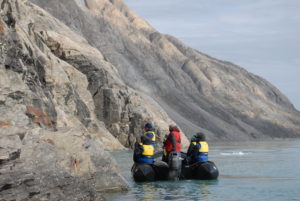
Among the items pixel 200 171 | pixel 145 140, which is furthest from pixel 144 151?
pixel 200 171

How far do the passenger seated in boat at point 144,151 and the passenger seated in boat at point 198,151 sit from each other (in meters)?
2.08

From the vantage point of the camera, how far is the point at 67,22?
9838 cm

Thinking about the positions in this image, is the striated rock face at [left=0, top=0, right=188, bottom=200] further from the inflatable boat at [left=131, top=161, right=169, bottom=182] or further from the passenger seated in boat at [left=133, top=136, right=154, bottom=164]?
the inflatable boat at [left=131, top=161, right=169, bottom=182]

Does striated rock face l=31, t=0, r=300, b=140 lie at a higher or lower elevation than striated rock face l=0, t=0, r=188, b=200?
higher

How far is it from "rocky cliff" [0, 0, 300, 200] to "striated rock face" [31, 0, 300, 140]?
336 mm

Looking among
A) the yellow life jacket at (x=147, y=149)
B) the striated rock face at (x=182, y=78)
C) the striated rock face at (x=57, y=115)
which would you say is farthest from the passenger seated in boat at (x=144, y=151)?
the striated rock face at (x=182, y=78)

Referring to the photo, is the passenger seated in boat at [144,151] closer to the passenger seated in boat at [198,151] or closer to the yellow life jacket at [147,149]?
the yellow life jacket at [147,149]

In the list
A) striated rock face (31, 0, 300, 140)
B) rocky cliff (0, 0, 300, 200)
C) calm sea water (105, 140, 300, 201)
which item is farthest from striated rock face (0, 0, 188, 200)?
striated rock face (31, 0, 300, 140)

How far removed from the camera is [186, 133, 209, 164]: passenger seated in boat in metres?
24.7

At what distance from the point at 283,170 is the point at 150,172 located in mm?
10450

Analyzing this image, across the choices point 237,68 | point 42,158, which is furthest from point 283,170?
point 237,68

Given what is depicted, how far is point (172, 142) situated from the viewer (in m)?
24.8

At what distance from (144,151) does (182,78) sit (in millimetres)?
112693

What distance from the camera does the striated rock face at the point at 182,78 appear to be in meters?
108
